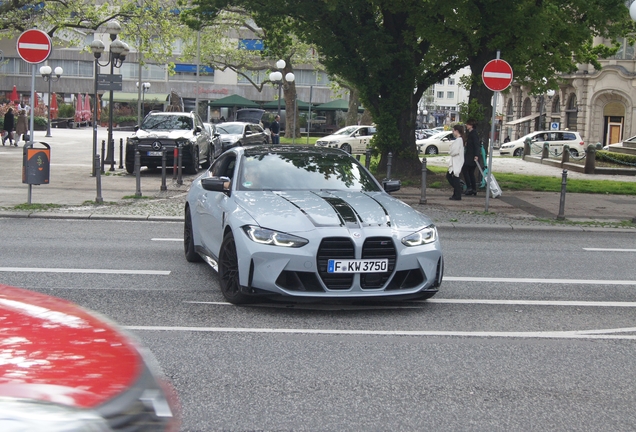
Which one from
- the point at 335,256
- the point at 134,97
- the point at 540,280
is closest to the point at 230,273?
the point at 335,256

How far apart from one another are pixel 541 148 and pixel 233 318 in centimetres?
3854

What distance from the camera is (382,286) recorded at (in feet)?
25.8

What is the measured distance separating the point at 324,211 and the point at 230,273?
1069 millimetres

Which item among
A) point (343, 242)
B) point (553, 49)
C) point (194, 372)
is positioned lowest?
point (194, 372)

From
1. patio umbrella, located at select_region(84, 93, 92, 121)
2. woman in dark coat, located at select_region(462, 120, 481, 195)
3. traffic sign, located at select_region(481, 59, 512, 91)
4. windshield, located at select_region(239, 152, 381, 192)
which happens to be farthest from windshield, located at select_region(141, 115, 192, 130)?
patio umbrella, located at select_region(84, 93, 92, 121)

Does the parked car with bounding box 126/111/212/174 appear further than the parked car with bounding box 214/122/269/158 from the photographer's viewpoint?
No

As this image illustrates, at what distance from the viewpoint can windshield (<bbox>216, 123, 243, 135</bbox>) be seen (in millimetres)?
35156

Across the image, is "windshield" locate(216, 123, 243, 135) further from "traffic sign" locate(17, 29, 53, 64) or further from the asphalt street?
the asphalt street

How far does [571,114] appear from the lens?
A: 6488 cm

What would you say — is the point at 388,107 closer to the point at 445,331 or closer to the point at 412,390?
the point at 445,331

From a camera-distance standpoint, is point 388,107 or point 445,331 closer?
point 445,331

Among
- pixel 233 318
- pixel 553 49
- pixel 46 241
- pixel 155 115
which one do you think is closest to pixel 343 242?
pixel 233 318

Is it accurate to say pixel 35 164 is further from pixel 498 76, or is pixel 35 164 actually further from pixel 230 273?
pixel 498 76

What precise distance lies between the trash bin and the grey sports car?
7451 millimetres
